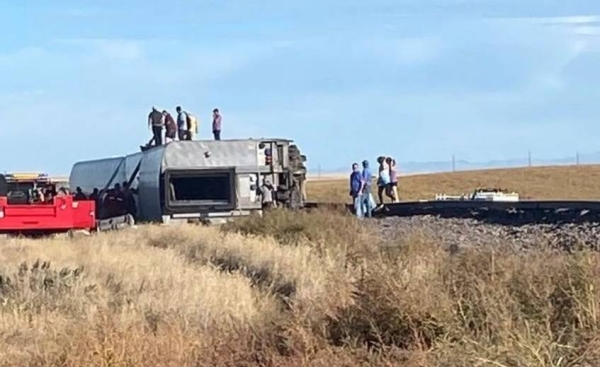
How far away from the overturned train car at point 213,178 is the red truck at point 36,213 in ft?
7.41

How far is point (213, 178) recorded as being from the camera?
3888cm

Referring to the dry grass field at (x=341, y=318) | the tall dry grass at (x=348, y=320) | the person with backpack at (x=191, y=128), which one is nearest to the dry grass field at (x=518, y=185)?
the person with backpack at (x=191, y=128)

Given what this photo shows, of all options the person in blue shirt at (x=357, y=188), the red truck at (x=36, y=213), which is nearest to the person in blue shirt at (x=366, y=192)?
the person in blue shirt at (x=357, y=188)

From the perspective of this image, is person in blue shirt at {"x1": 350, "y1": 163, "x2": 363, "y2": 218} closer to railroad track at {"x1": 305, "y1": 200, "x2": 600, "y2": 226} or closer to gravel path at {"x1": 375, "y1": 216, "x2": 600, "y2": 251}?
railroad track at {"x1": 305, "y1": 200, "x2": 600, "y2": 226}

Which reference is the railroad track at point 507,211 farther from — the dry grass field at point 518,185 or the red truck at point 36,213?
the dry grass field at point 518,185

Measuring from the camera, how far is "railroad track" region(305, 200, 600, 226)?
30.8m

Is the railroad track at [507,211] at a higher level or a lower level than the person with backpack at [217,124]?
lower

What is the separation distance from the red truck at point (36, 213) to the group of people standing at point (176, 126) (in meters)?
3.99

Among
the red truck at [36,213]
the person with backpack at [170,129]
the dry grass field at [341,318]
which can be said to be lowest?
the dry grass field at [341,318]

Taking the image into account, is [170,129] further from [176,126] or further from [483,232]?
[483,232]

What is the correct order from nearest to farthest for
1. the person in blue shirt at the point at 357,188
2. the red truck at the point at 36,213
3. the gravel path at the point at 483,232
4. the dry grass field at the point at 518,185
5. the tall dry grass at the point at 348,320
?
the tall dry grass at the point at 348,320, the gravel path at the point at 483,232, the red truck at the point at 36,213, the person in blue shirt at the point at 357,188, the dry grass field at the point at 518,185

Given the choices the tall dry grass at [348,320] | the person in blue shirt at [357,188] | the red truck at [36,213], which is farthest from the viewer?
the person in blue shirt at [357,188]

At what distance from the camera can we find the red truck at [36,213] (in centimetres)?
3581

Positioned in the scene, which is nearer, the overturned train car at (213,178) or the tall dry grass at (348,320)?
the tall dry grass at (348,320)
